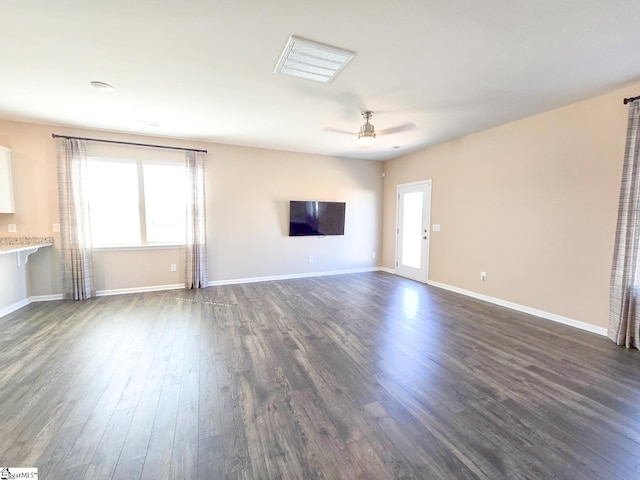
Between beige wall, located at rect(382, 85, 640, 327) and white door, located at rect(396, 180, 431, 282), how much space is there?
267 millimetres

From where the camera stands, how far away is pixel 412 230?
19.1 ft

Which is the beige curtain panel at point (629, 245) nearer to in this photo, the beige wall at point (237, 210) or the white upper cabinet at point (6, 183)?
the beige wall at point (237, 210)

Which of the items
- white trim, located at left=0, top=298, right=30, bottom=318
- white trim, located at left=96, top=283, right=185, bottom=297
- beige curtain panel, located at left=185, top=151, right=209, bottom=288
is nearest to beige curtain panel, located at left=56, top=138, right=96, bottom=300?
white trim, located at left=96, top=283, right=185, bottom=297

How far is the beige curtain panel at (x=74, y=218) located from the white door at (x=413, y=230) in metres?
5.81

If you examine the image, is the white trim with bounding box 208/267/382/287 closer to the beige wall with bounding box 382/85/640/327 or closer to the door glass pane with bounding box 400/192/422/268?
the door glass pane with bounding box 400/192/422/268

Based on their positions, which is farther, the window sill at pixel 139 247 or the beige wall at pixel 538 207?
the window sill at pixel 139 247

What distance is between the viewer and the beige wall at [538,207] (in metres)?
3.05

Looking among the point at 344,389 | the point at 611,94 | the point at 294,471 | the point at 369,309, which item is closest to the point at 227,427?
the point at 294,471

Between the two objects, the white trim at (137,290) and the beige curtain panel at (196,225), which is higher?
the beige curtain panel at (196,225)

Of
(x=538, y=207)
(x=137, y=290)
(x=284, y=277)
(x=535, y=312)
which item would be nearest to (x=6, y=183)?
(x=137, y=290)

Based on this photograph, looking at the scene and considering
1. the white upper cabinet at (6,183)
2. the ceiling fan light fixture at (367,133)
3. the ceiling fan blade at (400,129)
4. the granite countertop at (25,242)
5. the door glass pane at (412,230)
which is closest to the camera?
the ceiling fan light fixture at (367,133)

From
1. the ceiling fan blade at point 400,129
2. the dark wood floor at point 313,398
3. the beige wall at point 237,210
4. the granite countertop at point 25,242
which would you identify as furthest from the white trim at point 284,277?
the ceiling fan blade at point 400,129

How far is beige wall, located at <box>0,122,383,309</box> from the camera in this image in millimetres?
4059

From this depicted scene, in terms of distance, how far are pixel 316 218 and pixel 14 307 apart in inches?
192
